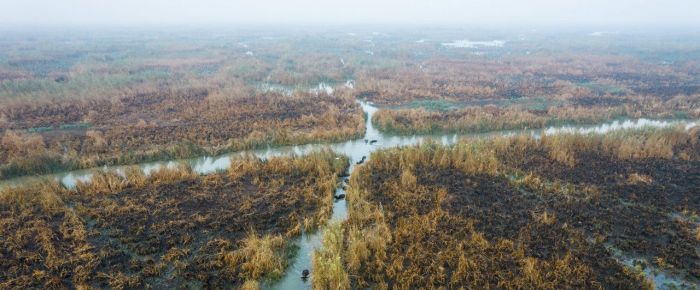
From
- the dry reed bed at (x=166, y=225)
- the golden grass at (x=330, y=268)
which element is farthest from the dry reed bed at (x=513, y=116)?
the golden grass at (x=330, y=268)

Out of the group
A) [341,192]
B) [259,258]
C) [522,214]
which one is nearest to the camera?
[259,258]

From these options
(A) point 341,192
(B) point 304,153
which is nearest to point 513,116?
(B) point 304,153

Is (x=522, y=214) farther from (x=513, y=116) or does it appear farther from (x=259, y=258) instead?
(x=513, y=116)

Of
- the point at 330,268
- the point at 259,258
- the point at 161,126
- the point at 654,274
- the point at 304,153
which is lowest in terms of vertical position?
the point at 654,274

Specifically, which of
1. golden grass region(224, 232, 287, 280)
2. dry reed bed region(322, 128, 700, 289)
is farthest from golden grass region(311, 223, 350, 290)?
golden grass region(224, 232, 287, 280)

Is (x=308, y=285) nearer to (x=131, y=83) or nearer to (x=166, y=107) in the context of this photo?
(x=166, y=107)

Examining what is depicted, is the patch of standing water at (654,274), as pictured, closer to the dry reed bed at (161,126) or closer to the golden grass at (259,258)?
the golden grass at (259,258)

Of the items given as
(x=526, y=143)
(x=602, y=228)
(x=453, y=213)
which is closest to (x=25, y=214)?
(x=453, y=213)
